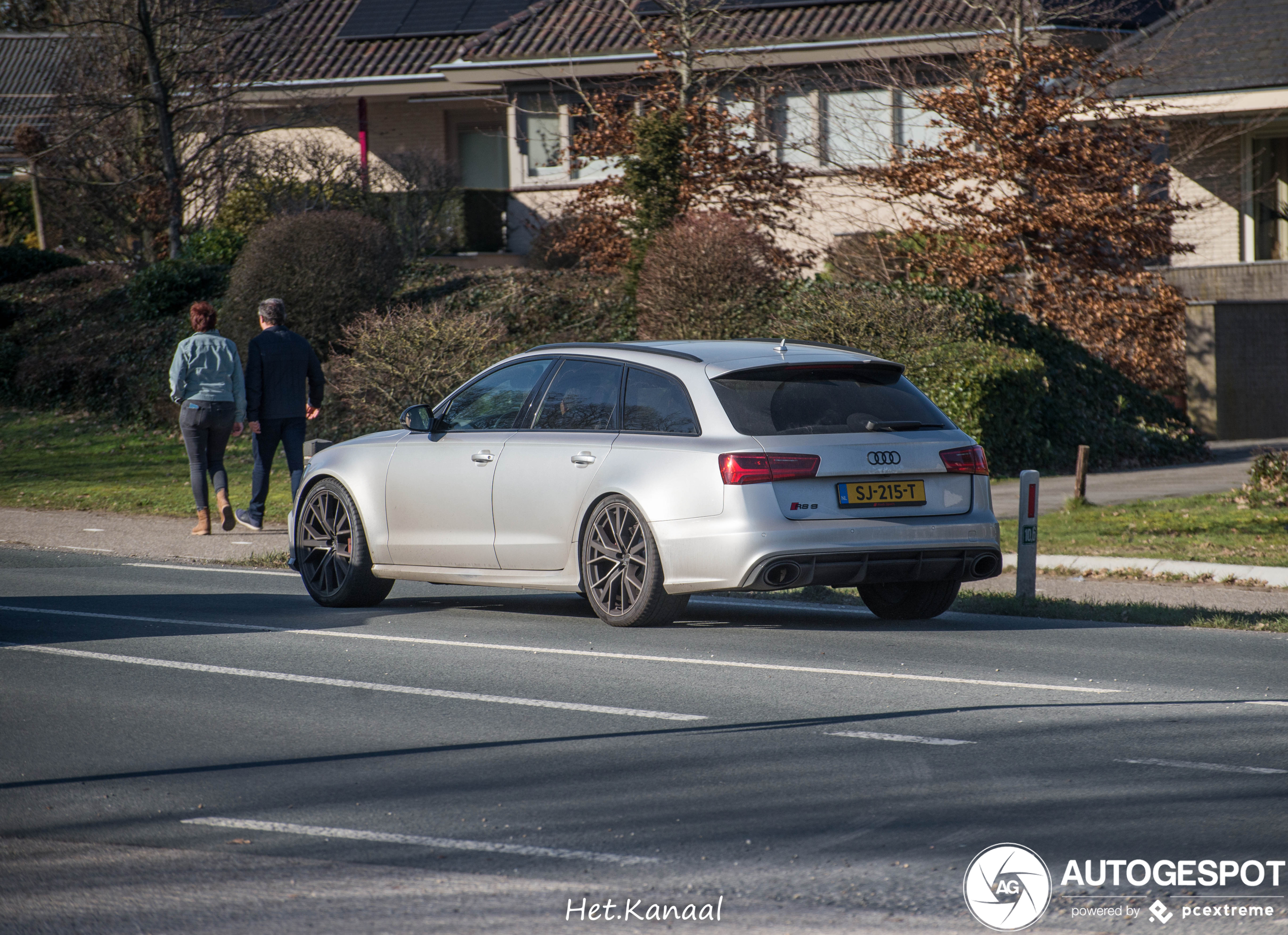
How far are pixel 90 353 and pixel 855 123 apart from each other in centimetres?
1341

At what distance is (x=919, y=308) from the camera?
18969mm

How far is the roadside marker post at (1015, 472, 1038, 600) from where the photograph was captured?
10.8 meters

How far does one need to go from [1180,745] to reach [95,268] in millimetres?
25392

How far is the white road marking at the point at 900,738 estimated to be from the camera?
21.1ft

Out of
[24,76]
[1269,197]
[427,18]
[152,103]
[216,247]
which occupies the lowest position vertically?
[216,247]

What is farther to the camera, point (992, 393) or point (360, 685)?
point (992, 393)

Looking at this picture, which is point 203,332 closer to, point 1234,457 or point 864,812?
point 864,812

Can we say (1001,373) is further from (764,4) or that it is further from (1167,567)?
(764,4)

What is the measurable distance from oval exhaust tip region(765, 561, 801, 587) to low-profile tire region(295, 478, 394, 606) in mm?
3053

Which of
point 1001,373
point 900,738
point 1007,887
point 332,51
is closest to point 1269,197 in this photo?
point 1001,373

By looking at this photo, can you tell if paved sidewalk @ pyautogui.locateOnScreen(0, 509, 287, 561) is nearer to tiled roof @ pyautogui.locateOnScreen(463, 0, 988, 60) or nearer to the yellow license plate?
the yellow license plate

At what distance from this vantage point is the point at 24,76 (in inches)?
2034

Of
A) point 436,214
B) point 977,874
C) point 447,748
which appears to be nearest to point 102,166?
point 436,214

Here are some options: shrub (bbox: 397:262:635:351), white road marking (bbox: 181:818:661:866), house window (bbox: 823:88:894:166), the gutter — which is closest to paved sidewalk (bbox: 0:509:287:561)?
shrub (bbox: 397:262:635:351)
